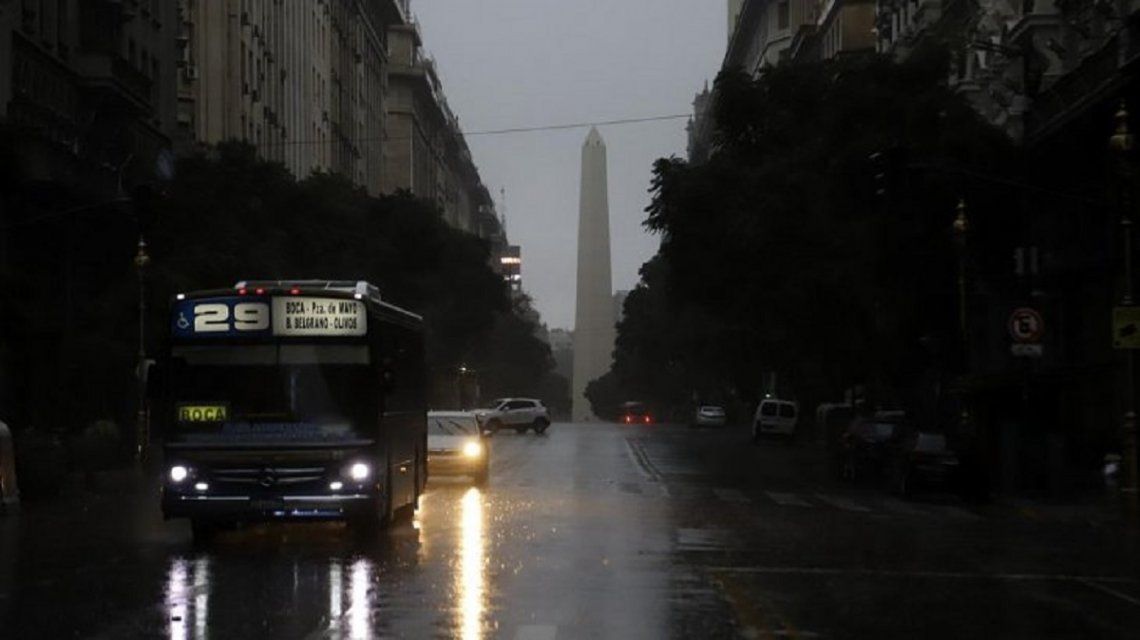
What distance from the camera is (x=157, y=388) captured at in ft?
75.6

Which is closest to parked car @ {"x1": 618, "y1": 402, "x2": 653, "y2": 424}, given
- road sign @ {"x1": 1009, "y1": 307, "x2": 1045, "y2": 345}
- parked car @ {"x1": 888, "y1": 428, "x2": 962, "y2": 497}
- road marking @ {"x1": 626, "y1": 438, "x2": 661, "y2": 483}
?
road marking @ {"x1": 626, "y1": 438, "x2": 661, "y2": 483}

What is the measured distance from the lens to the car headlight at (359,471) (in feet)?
75.9

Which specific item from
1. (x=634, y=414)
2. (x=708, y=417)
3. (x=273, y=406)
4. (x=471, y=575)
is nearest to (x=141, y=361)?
(x=273, y=406)

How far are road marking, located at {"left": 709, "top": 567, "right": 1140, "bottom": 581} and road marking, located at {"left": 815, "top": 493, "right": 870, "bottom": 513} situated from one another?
1280 centimetres

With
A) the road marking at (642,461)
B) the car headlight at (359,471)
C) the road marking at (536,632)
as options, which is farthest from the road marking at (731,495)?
the road marking at (536,632)

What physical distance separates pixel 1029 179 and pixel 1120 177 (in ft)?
66.4

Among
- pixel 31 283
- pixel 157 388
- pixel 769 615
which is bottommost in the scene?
pixel 769 615

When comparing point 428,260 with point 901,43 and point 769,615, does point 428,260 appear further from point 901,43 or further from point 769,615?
point 769,615

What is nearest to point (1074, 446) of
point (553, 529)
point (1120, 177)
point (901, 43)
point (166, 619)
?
point (1120, 177)

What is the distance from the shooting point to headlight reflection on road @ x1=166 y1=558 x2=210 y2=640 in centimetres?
1470

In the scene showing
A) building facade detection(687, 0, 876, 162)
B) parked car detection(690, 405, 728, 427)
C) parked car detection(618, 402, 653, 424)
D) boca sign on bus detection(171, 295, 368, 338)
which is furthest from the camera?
parked car detection(618, 402, 653, 424)

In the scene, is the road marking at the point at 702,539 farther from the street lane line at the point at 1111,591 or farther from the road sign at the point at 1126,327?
the road sign at the point at 1126,327

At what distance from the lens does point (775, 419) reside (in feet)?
246

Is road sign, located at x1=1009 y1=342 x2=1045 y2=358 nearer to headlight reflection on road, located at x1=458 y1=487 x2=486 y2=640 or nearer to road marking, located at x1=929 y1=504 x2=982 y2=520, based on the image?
road marking, located at x1=929 y1=504 x2=982 y2=520
